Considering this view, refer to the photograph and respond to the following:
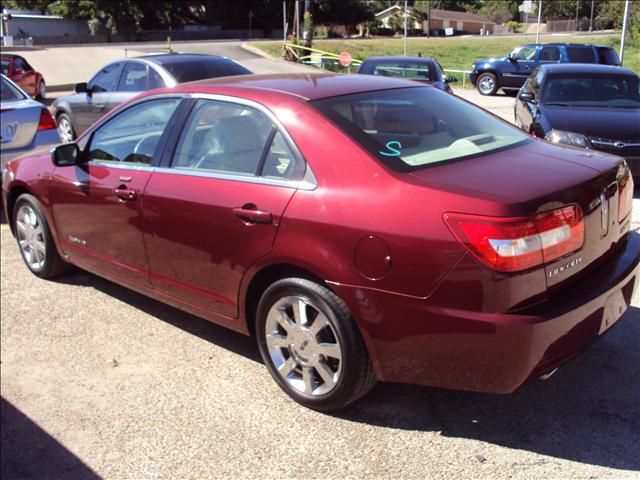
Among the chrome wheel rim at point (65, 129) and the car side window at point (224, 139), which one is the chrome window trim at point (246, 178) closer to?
the car side window at point (224, 139)

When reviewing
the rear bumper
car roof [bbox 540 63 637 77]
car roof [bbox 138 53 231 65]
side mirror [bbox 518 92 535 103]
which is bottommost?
the rear bumper

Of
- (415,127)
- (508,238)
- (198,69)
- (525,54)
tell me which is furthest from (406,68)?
(508,238)

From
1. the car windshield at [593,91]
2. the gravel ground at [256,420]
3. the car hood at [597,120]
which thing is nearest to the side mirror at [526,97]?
the car windshield at [593,91]

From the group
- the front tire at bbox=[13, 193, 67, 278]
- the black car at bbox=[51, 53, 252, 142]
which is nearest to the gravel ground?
the front tire at bbox=[13, 193, 67, 278]

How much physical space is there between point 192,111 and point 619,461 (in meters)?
2.90

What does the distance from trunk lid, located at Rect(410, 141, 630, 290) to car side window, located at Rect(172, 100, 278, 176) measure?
97 cm

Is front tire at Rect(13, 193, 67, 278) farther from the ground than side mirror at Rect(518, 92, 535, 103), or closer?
closer

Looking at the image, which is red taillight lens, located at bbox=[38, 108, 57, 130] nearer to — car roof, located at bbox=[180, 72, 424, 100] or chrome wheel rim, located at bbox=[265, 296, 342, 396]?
car roof, located at bbox=[180, 72, 424, 100]

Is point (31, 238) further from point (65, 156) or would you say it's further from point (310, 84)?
point (310, 84)

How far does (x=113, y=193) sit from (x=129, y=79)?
20.4 ft

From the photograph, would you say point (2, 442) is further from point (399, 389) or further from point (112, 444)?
point (399, 389)

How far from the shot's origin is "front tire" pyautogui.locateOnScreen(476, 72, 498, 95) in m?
21.9

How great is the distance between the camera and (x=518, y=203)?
8.94 feet

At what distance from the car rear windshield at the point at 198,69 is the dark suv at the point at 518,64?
13.6 meters
